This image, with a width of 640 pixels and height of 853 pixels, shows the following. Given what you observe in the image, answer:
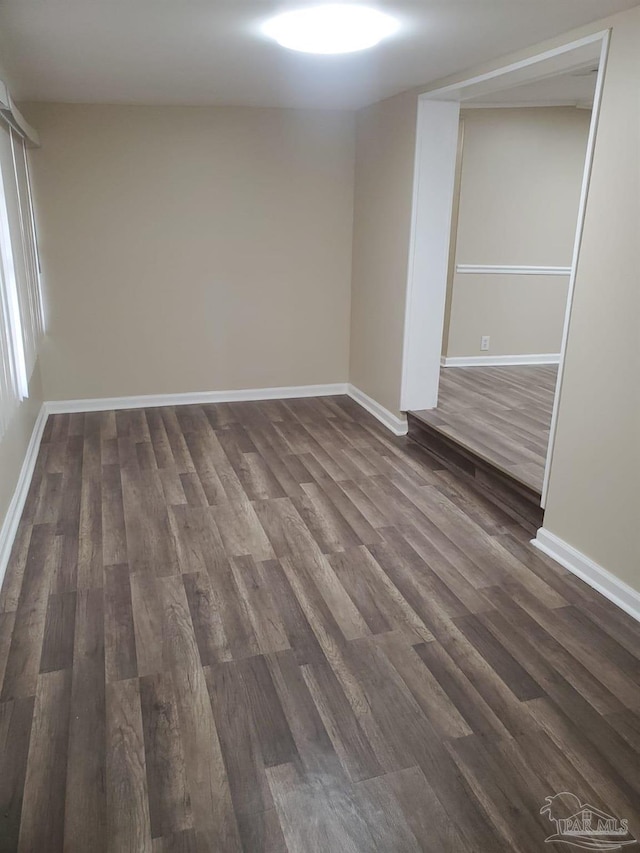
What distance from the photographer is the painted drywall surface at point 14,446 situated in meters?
2.94

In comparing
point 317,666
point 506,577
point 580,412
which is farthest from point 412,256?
point 317,666

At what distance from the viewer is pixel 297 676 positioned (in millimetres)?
2148

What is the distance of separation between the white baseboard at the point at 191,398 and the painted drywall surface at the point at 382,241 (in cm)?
39

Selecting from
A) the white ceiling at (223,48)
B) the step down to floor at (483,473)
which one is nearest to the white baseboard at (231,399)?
the step down to floor at (483,473)

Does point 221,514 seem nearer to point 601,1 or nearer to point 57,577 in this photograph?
point 57,577

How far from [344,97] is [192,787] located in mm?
4097

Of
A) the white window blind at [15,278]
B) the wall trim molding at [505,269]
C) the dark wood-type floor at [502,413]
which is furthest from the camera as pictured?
the wall trim molding at [505,269]

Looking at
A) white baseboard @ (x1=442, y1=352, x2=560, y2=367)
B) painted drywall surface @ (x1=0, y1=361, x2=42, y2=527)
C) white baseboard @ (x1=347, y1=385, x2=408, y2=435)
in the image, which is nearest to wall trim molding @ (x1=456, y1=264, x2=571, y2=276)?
white baseboard @ (x1=442, y1=352, x2=560, y2=367)

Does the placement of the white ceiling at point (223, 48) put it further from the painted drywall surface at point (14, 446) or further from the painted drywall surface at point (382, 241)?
the painted drywall surface at point (14, 446)

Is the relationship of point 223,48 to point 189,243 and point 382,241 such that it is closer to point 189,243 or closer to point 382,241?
point 382,241

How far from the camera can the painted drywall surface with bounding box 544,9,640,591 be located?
233 cm

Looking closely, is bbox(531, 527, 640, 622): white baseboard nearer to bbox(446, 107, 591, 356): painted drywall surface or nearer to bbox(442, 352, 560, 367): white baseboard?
bbox(442, 352, 560, 367): white baseboard

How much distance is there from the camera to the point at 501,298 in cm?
579

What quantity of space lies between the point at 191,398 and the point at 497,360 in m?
2.85
